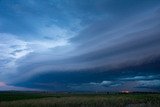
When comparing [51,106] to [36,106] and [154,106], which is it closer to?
[36,106]

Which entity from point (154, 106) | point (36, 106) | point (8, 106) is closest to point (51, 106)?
point (36, 106)

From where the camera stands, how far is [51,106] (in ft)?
104

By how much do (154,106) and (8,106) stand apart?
22473 mm

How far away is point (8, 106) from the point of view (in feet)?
111

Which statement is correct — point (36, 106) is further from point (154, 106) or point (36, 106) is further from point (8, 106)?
point (154, 106)

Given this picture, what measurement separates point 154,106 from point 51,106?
16.9 m

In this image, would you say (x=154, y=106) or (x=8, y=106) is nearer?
(x=154, y=106)

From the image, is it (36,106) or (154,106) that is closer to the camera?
(154,106)

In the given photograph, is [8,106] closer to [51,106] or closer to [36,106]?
[36,106]

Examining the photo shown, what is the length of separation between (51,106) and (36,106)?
2329 millimetres

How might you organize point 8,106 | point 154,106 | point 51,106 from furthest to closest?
point 8,106 < point 51,106 < point 154,106

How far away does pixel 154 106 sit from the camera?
58.6 feet

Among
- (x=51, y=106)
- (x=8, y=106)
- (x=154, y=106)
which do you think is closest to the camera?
(x=154, y=106)

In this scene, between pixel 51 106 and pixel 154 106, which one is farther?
pixel 51 106
